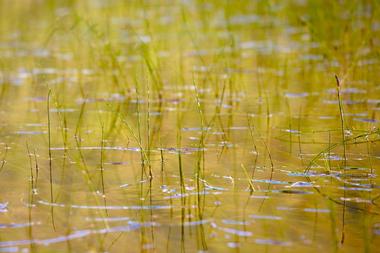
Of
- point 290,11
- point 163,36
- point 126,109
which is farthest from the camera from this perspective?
point 290,11

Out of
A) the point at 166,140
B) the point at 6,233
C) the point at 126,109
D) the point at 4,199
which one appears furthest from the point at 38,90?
the point at 6,233

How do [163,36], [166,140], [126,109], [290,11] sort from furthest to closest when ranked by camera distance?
1. [290,11]
2. [163,36]
3. [126,109]
4. [166,140]

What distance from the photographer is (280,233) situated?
2203mm

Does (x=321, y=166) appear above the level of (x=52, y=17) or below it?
below

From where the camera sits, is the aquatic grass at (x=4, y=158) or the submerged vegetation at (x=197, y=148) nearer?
the submerged vegetation at (x=197, y=148)

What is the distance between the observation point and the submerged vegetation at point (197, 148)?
7.35 ft

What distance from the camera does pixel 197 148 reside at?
10.6 feet

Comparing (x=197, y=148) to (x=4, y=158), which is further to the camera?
(x=197, y=148)

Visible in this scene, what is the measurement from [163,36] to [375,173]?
3900 mm

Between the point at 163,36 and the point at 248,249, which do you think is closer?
the point at 248,249

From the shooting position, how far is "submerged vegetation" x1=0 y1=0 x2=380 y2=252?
7.35 ft

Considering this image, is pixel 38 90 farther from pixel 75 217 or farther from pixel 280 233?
pixel 280 233

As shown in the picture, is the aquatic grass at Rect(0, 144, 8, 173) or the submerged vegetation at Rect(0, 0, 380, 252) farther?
the aquatic grass at Rect(0, 144, 8, 173)

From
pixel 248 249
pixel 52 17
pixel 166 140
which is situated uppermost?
pixel 52 17
